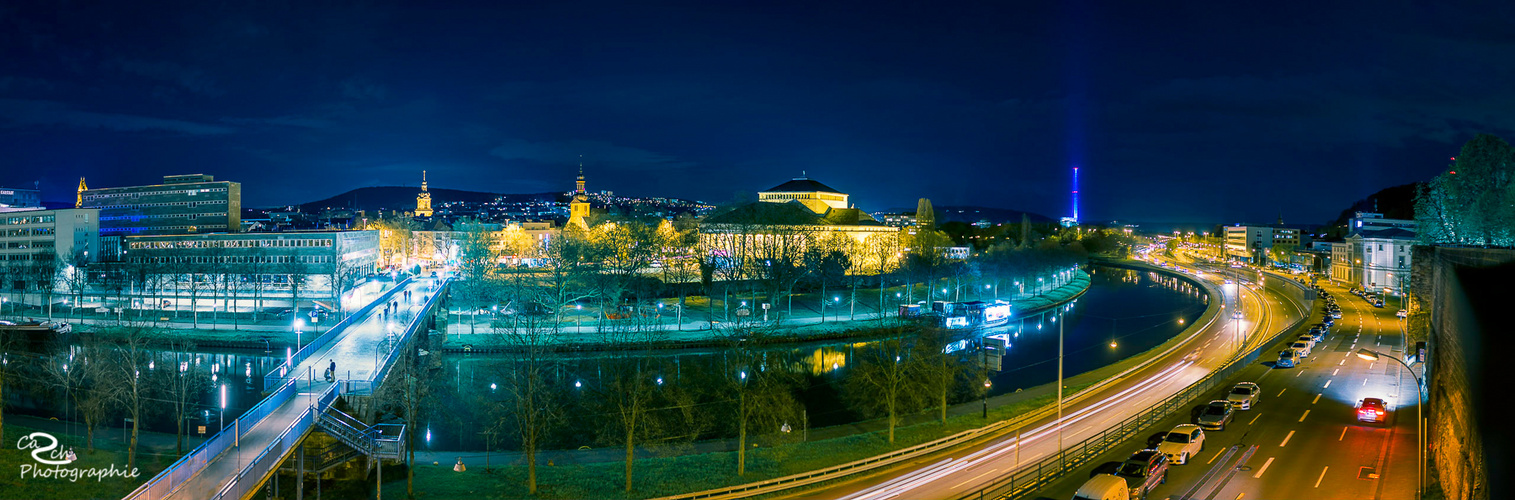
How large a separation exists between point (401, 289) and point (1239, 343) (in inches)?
2094

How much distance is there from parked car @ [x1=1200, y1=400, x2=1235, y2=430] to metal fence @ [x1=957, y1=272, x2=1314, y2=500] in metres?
1.19

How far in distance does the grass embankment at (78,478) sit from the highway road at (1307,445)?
67.2ft

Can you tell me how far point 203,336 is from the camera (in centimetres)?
4081

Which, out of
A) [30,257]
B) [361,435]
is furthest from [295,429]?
[30,257]

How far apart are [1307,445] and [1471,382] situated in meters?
7.68

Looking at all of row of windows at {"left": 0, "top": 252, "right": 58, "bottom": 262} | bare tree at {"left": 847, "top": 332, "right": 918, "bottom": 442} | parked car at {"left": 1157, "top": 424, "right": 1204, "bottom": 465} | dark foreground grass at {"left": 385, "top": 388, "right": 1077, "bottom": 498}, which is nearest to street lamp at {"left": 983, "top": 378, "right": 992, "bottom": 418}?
dark foreground grass at {"left": 385, "top": 388, "right": 1077, "bottom": 498}

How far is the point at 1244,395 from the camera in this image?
75.8 ft

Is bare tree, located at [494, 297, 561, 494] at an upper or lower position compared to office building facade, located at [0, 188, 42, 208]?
lower

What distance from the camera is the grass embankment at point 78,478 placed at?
55.3 ft

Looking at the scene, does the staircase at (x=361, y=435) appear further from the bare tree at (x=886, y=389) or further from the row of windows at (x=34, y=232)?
the row of windows at (x=34, y=232)

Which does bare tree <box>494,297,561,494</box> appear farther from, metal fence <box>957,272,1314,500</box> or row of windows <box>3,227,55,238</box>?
row of windows <box>3,227,55,238</box>

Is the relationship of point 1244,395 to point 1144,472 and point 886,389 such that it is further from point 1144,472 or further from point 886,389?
point 886,389

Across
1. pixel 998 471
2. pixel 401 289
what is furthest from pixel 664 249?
pixel 998 471

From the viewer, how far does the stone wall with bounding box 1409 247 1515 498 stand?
973 centimetres
